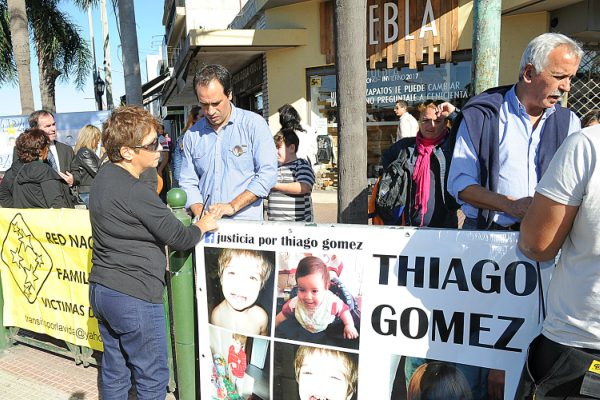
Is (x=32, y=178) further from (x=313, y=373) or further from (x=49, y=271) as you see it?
(x=313, y=373)

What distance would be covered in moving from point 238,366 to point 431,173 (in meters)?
1.73

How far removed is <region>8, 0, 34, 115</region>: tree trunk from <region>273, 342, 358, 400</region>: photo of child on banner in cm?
1264

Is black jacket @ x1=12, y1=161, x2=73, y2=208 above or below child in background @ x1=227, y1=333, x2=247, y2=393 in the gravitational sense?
above

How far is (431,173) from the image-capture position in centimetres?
340

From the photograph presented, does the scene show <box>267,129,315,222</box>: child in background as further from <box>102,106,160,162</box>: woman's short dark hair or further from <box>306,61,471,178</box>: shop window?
<box>306,61,471,178</box>: shop window

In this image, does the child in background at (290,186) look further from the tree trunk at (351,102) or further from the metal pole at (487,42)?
the metal pole at (487,42)

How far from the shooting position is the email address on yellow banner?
12.5 ft

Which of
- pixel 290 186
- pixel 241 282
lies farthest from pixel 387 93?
pixel 241 282

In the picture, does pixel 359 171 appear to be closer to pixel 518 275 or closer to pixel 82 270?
pixel 518 275

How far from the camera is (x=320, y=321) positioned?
2592 millimetres

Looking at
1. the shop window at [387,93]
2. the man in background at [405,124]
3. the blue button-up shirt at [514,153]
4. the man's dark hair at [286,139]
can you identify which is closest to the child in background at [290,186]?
the man's dark hair at [286,139]

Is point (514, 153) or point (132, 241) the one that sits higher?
point (514, 153)

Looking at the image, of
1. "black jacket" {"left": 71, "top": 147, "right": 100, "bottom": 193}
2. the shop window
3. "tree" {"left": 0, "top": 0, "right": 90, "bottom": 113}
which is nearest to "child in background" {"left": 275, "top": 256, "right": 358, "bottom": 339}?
"black jacket" {"left": 71, "top": 147, "right": 100, "bottom": 193}

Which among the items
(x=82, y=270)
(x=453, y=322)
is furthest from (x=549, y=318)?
(x=82, y=270)
